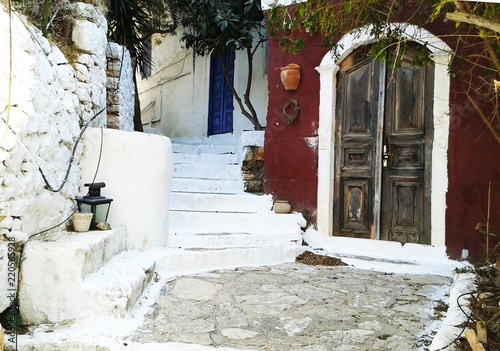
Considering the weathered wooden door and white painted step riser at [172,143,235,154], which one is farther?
white painted step riser at [172,143,235,154]

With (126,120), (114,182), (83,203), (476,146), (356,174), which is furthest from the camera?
(126,120)

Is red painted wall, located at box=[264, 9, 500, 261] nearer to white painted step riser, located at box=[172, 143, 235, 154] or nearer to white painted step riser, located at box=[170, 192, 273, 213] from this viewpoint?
white painted step riser, located at box=[170, 192, 273, 213]

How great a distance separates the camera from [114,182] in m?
4.18

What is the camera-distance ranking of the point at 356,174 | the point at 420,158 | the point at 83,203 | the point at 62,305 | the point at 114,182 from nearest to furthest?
the point at 62,305 → the point at 83,203 → the point at 114,182 → the point at 420,158 → the point at 356,174

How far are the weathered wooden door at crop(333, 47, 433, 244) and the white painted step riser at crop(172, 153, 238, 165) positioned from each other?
2.03m

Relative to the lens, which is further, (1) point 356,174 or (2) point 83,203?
(1) point 356,174

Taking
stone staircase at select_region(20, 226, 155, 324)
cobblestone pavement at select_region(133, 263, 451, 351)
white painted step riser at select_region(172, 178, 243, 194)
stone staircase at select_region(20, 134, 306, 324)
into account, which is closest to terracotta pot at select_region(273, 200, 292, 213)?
stone staircase at select_region(20, 134, 306, 324)

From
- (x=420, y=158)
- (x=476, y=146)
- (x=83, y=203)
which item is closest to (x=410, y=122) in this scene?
(x=420, y=158)

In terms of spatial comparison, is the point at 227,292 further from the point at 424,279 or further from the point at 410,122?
the point at 410,122

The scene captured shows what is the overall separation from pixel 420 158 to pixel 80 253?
390cm

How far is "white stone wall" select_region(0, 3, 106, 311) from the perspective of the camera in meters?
2.80

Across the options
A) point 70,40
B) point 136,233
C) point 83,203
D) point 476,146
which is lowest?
point 136,233

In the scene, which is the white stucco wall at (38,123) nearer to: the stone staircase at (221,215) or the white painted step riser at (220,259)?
the white painted step riser at (220,259)

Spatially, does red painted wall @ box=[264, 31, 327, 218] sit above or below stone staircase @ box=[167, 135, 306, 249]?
above
